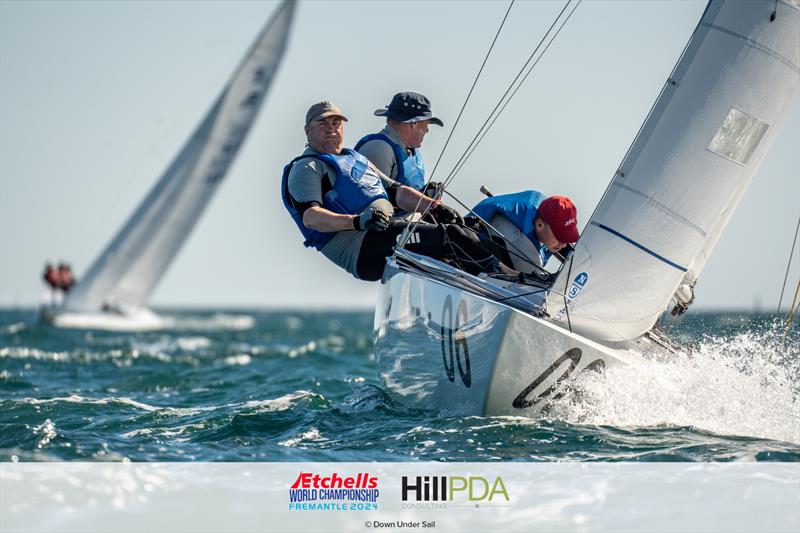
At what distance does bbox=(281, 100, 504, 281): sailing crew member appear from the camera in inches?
194

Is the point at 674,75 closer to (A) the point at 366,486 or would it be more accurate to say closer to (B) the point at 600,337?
(B) the point at 600,337

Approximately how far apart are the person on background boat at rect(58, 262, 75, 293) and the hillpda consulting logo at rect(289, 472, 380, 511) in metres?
20.2

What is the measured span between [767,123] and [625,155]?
55 centimetres

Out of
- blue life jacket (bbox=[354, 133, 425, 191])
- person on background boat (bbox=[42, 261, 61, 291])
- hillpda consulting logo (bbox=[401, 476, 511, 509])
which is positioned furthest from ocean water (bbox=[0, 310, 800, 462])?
person on background boat (bbox=[42, 261, 61, 291])

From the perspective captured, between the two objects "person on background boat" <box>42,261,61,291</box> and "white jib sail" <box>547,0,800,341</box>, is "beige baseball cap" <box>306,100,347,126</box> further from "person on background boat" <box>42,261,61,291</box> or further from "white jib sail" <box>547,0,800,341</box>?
"person on background boat" <box>42,261,61,291</box>

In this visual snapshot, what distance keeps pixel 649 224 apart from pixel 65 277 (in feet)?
66.4

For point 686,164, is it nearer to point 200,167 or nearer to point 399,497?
point 399,497

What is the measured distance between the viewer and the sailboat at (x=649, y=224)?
417 centimetres

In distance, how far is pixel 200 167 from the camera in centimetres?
1656

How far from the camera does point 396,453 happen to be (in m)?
3.98

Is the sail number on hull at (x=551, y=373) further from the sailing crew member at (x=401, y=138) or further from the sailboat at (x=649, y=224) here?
the sailing crew member at (x=401, y=138)

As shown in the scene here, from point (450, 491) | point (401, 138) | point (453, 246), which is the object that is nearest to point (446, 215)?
point (453, 246)

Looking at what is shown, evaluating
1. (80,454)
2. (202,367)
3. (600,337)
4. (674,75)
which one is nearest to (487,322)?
(600,337)

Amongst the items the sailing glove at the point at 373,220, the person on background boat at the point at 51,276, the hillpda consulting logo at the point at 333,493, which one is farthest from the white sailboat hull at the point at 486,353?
the person on background boat at the point at 51,276
